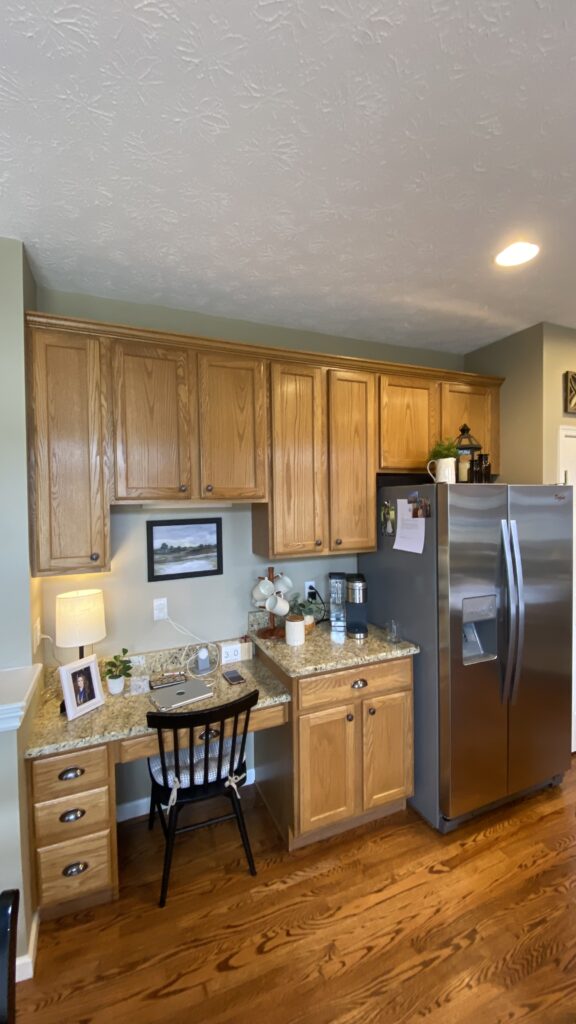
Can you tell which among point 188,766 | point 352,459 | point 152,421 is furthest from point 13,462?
point 352,459

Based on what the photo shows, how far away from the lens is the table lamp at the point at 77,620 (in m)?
1.86

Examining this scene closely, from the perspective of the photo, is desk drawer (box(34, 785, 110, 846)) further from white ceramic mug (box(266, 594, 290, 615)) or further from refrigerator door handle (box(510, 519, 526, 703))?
refrigerator door handle (box(510, 519, 526, 703))

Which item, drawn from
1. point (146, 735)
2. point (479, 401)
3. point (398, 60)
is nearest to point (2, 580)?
point (146, 735)

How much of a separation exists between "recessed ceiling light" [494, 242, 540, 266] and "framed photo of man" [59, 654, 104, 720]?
2.57 meters

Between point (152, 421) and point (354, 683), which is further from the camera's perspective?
point (354, 683)

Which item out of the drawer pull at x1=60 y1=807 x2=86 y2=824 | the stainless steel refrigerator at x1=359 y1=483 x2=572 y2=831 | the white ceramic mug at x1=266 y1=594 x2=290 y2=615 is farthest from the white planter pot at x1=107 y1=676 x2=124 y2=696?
the stainless steel refrigerator at x1=359 y1=483 x2=572 y2=831

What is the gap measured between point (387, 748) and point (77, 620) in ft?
5.52

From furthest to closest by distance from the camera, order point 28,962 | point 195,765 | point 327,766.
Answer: point 327,766, point 195,765, point 28,962

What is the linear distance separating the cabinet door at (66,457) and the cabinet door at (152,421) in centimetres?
10

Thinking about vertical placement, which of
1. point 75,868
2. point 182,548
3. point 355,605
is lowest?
point 75,868

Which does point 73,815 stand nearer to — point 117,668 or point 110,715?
point 110,715

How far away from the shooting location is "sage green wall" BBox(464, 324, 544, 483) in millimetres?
2570

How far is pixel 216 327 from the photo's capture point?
2371 millimetres

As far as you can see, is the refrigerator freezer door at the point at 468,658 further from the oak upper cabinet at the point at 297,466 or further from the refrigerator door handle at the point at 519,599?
the oak upper cabinet at the point at 297,466
